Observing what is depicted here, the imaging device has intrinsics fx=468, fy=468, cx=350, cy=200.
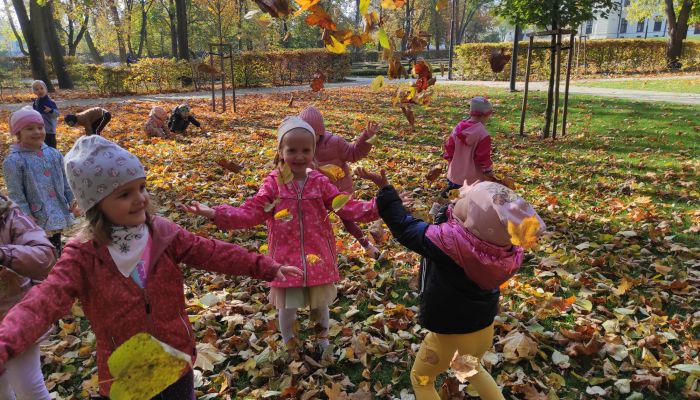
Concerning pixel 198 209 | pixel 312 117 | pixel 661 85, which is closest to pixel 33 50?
pixel 312 117

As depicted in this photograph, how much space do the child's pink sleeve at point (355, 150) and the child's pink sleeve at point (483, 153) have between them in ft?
4.68

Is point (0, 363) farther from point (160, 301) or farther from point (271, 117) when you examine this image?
point (271, 117)

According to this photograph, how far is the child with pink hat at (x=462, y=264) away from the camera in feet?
6.48

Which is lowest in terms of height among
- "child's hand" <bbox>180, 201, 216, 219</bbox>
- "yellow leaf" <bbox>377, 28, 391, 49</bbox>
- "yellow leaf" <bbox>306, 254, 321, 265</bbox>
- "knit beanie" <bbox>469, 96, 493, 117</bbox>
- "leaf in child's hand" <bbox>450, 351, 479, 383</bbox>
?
"leaf in child's hand" <bbox>450, 351, 479, 383</bbox>

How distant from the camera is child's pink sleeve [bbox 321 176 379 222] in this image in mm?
2676

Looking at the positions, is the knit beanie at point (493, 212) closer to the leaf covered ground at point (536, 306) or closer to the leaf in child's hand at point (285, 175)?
the leaf in child's hand at point (285, 175)

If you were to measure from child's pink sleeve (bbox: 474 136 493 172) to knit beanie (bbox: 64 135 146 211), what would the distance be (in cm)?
380

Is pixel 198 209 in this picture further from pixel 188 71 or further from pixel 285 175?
pixel 188 71

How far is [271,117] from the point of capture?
14.4m

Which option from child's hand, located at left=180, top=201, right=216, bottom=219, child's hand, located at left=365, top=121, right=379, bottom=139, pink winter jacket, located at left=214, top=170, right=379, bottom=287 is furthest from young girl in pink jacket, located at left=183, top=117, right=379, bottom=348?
child's hand, located at left=365, top=121, right=379, bottom=139

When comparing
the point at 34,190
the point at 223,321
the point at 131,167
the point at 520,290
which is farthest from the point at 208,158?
the point at 131,167

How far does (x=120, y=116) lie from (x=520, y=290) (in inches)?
577

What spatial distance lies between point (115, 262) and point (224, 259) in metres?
0.45

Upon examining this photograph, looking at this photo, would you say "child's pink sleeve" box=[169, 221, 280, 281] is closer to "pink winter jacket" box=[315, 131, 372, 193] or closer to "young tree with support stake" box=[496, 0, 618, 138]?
"pink winter jacket" box=[315, 131, 372, 193]
